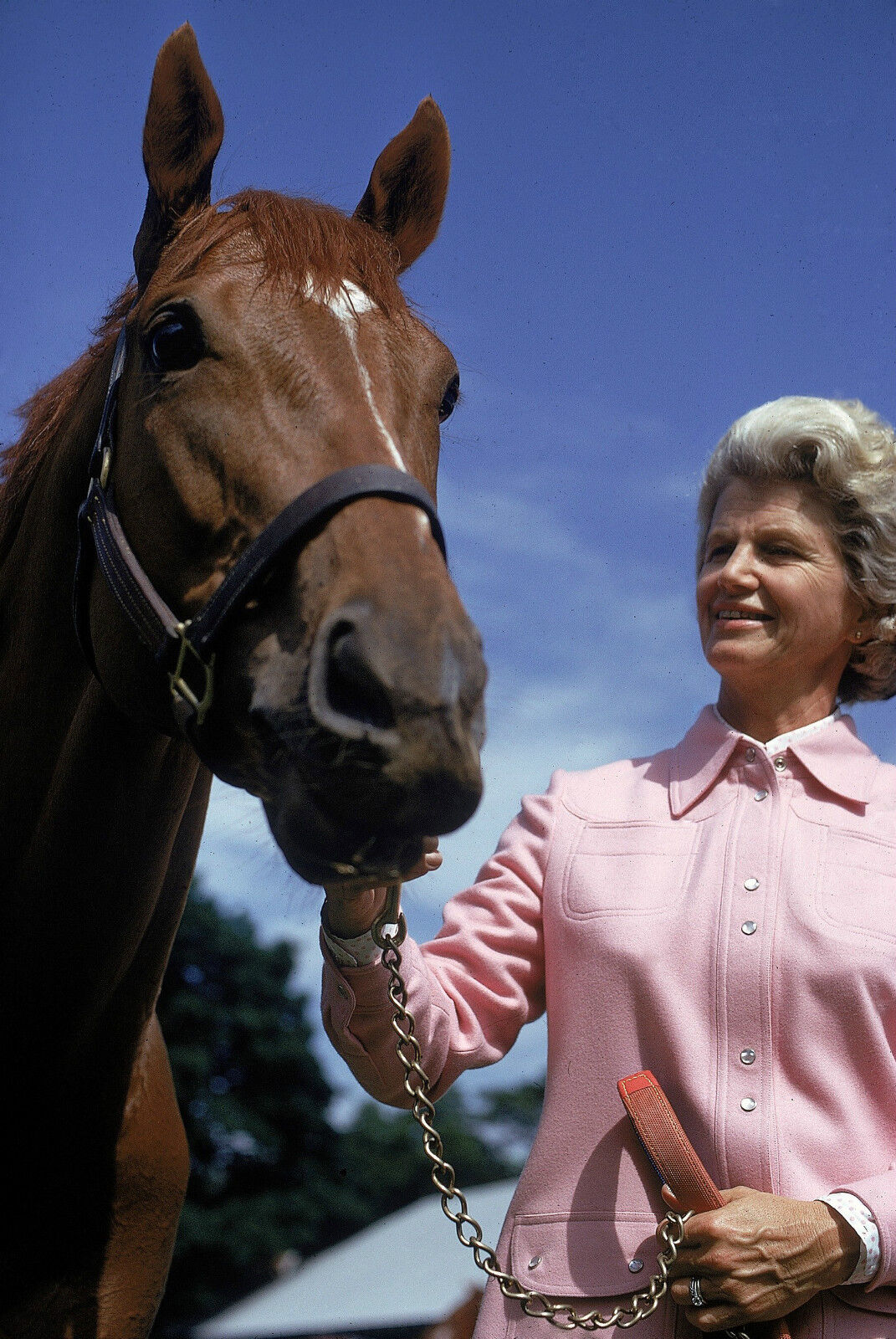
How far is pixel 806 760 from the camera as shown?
2365 millimetres

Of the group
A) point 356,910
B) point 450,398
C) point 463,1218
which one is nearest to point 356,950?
point 356,910

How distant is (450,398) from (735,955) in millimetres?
1266

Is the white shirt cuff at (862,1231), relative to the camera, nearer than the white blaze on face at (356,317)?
No

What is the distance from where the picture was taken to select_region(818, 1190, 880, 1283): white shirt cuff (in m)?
1.78

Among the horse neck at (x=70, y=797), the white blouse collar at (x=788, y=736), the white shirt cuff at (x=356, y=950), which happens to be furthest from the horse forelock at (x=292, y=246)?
the white blouse collar at (x=788, y=736)

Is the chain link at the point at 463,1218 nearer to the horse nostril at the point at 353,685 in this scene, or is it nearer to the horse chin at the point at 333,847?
the horse chin at the point at 333,847

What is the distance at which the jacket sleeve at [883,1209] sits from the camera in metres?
1.78

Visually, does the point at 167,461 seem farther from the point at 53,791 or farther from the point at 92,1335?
the point at 92,1335

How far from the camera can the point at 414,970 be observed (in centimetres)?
206

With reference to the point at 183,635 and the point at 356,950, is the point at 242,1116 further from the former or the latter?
the point at 183,635

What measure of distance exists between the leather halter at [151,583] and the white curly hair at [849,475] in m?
1.28

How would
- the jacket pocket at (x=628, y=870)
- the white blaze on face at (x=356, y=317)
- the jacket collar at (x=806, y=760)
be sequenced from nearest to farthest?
the white blaze on face at (x=356, y=317) < the jacket pocket at (x=628, y=870) < the jacket collar at (x=806, y=760)

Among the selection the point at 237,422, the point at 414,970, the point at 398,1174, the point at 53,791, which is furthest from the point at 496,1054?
the point at 398,1174

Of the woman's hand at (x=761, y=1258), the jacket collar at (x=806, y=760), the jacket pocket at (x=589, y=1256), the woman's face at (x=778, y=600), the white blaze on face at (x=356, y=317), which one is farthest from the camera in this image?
the woman's face at (x=778, y=600)
